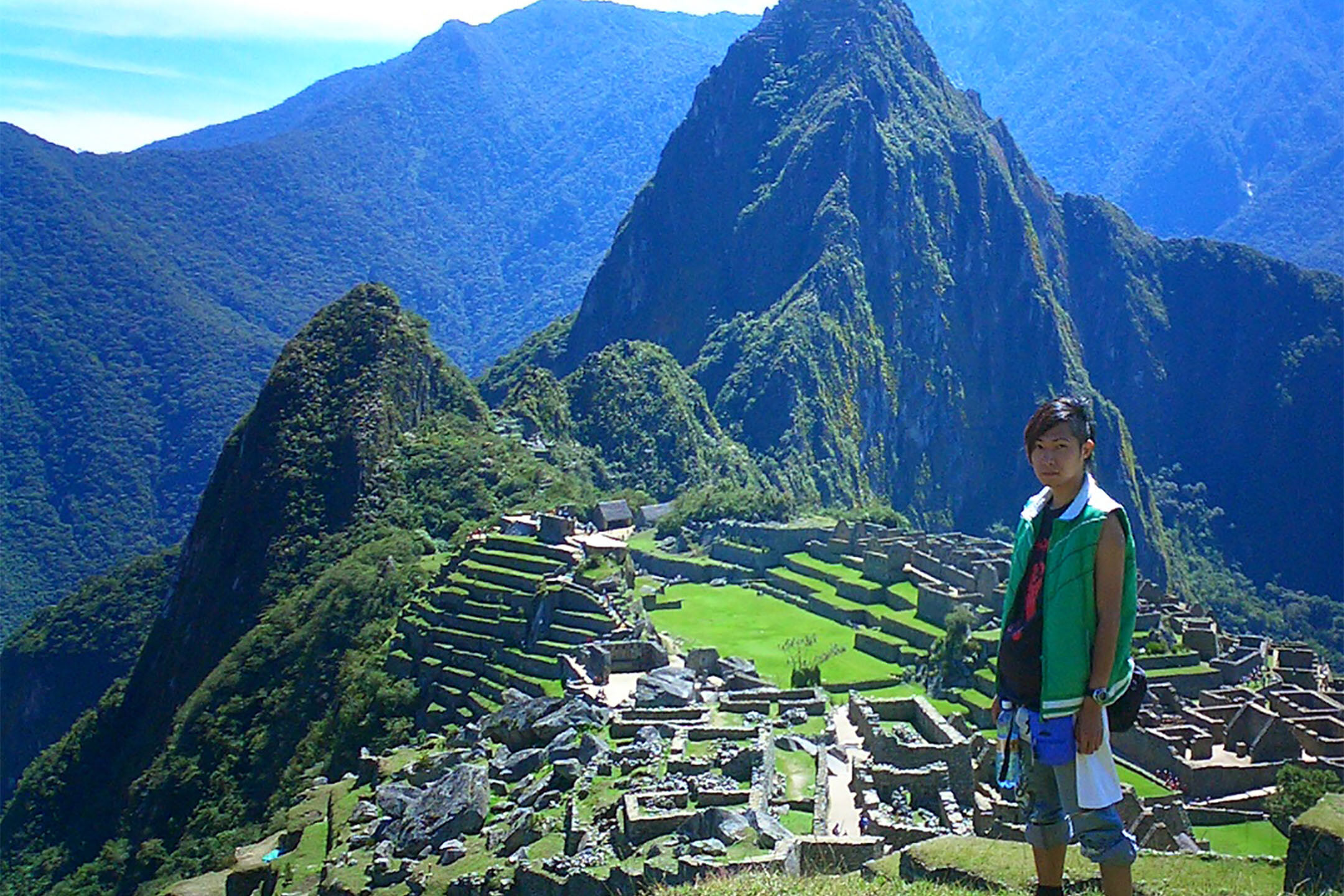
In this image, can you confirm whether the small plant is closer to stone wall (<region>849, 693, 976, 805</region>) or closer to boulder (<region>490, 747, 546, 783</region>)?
stone wall (<region>849, 693, 976, 805</region>)

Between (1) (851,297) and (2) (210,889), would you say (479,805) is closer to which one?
(2) (210,889)

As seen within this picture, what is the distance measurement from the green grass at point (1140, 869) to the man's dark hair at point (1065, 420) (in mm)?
3509

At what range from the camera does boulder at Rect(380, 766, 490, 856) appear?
1877 cm

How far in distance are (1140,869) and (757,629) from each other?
107 feet

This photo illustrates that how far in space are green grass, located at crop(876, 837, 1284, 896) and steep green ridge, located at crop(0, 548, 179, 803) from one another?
6030cm

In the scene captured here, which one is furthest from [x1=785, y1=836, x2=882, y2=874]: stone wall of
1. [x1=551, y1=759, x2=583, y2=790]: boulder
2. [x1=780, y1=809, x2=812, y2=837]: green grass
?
[x1=551, y1=759, x2=583, y2=790]: boulder

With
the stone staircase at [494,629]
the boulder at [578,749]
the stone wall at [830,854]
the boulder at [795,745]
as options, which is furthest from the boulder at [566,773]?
the stone staircase at [494,629]

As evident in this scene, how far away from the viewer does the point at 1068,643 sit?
6.29 metres

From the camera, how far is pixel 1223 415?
179375 millimetres

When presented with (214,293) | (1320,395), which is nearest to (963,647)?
(214,293)

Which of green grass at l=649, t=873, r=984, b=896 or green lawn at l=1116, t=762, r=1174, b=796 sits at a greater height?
green grass at l=649, t=873, r=984, b=896

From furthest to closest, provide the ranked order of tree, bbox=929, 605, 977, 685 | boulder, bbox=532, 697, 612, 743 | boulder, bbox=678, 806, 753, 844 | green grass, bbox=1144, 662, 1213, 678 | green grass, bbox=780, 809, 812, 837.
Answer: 1. green grass, bbox=1144, 662, 1213, 678
2. tree, bbox=929, 605, 977, 685
3. boulder, bbox=532, 697, 612, 743
4. green grass, bbox=780, 809, 812, 837
5. boulder, bbox=678, 806, 753, 844

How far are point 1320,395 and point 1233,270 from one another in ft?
70.2

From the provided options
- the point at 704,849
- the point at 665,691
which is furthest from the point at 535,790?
the point at 665,691
